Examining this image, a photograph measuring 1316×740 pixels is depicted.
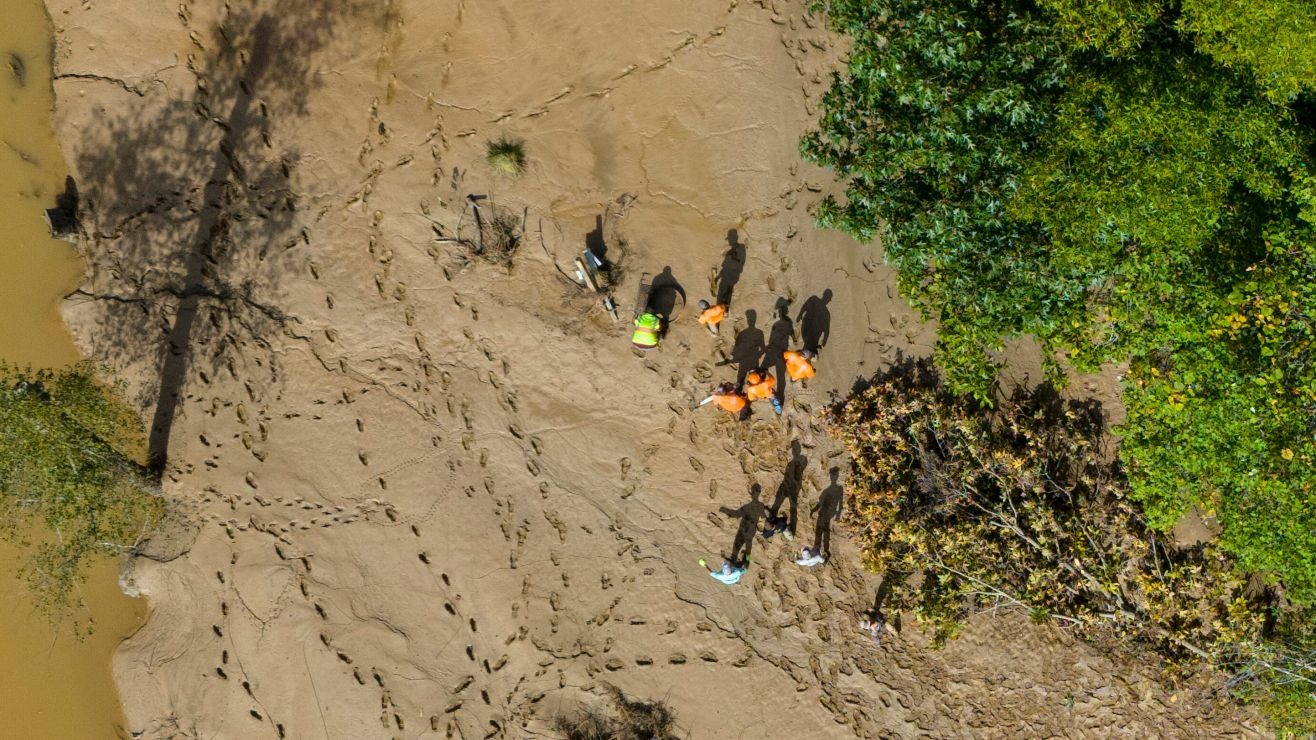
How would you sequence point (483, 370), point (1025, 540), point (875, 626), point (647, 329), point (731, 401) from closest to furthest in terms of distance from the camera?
point (1025, 540) < point (731, 401) < point (647, 329) < point (875, 626) < point (483, 370)

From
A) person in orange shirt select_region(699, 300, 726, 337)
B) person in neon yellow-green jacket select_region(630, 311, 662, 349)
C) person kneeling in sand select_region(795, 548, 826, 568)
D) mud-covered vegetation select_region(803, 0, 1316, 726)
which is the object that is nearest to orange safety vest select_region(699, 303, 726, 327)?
person in orange shirt select_region(699, 300, 726, 337)

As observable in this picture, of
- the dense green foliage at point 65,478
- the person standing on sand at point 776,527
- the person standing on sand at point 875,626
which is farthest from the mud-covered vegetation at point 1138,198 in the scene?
the dense green foliage at point 65,478

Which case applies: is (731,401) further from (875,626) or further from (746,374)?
(875,626)

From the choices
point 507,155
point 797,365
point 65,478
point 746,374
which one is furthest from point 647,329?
point 65,478

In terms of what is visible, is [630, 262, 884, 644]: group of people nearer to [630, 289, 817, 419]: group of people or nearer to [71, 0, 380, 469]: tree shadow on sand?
[630, 289, 817, 419]: group of people

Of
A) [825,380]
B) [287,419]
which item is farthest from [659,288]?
[287,419]

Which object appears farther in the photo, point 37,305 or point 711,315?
point 37,305

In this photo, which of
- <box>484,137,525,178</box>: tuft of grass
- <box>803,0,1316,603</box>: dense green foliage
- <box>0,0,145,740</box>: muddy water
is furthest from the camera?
<box>0,0,145,740</box>: muddy water
